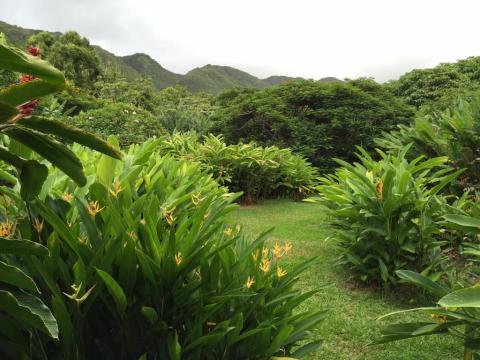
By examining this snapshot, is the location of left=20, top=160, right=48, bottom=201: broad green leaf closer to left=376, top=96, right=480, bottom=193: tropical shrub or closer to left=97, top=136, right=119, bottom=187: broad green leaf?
left=97, top=136, right=119, bottom=187: broad green leaf

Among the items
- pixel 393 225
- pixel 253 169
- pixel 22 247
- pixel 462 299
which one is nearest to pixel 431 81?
pixel 253 169

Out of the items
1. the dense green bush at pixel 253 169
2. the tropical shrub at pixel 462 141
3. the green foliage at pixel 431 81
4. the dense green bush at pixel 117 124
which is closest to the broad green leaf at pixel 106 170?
the tropical shrub at pixel 462 141

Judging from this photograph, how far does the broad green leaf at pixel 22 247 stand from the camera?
2.89 feet

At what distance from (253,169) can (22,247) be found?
715cm

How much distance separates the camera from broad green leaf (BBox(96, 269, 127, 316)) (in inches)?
46.6

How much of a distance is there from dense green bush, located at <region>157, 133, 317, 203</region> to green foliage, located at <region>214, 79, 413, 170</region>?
274cm

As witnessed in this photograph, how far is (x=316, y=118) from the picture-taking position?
1218 cm

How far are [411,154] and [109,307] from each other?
4.63 meters

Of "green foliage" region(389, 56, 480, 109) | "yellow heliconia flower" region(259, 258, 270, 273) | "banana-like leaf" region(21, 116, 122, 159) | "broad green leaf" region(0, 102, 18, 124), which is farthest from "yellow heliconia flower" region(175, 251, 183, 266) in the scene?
"green foliage" region(389, 56, 480, 109)

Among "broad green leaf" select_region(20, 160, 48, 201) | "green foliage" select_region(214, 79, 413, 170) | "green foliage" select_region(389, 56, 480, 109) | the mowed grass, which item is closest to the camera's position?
"broad green leaf" select_region(20, 160, 48, 201)

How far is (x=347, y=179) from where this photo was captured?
3.65 metres

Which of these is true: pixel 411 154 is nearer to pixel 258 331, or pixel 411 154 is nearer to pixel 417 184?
pixel 417 184

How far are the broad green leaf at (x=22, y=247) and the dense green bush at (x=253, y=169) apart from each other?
6651 millimetres

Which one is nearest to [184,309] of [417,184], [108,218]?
[108,218]
